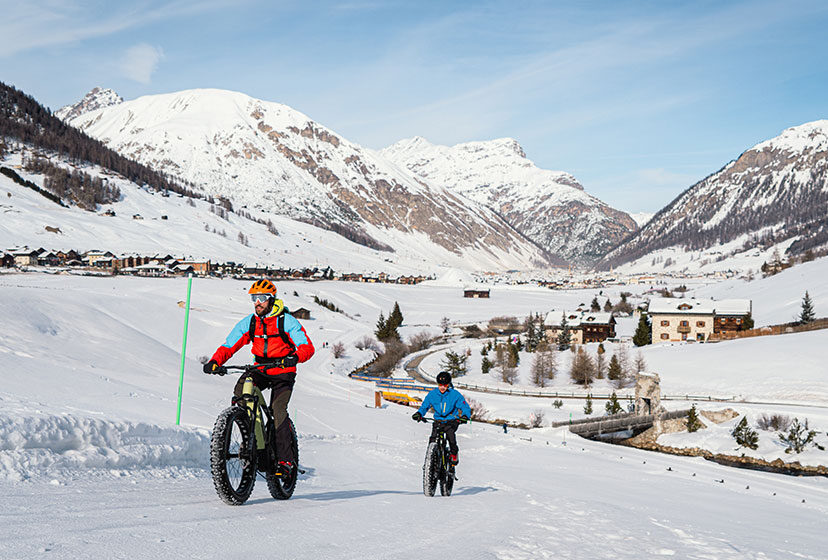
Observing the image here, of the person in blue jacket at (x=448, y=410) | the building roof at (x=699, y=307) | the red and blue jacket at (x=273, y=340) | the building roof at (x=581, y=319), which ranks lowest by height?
the person in blue jacket at (x=448, y=410)

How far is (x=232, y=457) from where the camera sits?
759cm

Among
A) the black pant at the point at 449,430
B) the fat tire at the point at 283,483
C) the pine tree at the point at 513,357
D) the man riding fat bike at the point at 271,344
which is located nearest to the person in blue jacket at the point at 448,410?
the black pant at the point at 449,430

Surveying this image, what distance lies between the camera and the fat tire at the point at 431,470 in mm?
11086

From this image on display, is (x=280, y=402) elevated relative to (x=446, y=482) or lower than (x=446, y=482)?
elevated

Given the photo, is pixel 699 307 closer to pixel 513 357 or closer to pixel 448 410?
Answer: pixel 513 357

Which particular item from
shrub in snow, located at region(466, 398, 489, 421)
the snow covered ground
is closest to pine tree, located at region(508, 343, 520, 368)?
shrub in snow, located at region(466, 398, 489, 421)

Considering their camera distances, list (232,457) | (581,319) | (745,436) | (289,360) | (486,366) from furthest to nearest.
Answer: (581,319) → (486,366) → (745,436) → (289,360) → (232,457)

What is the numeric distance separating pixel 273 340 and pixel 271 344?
2.2 inches

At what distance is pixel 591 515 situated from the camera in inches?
374

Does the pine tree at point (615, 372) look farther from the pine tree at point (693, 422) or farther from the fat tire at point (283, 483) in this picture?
the fat tire at point (283, 483)

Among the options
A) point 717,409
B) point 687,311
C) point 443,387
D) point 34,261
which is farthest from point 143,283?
point 443,387

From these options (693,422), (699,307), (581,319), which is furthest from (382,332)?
(693,422)

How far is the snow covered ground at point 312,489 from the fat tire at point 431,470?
0.30 meters

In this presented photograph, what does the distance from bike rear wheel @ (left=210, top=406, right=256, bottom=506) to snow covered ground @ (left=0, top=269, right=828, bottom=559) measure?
0.21m
